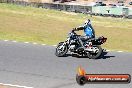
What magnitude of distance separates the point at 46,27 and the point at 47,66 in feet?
55.0

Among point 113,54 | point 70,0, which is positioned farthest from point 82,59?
point 70,0

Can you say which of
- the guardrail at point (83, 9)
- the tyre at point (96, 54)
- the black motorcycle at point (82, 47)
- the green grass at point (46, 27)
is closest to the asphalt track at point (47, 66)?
the tyre at point (96, 54)

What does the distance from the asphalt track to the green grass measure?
194 inches

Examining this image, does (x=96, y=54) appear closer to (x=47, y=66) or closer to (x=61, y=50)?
(x=61, y=50)

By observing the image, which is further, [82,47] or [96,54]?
[82,47]

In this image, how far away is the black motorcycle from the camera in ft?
52.9

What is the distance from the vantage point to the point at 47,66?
1481 cm

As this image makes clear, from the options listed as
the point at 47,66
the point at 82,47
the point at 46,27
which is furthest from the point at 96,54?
the point at 46,27

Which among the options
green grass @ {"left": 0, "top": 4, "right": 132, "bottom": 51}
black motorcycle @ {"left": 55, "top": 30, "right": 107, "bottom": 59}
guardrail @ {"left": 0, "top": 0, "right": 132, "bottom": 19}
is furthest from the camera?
guardrail @ {"left": 0, "top": 0, "right": 132, "bottom": 19}

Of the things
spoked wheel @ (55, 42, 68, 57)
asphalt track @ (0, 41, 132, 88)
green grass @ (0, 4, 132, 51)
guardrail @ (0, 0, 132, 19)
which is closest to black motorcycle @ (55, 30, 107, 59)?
spoked wheel @ (55, 42, 68, 57)

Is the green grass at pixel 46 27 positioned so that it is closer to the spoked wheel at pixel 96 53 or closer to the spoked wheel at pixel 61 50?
the spoked wheel at pixel 61 50

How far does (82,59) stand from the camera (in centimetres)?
1633

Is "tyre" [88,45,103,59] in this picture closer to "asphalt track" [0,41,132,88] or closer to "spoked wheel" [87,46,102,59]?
"spoked wheel" [87,46,102,59]

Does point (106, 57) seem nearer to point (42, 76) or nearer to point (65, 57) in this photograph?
point (65, 57)
